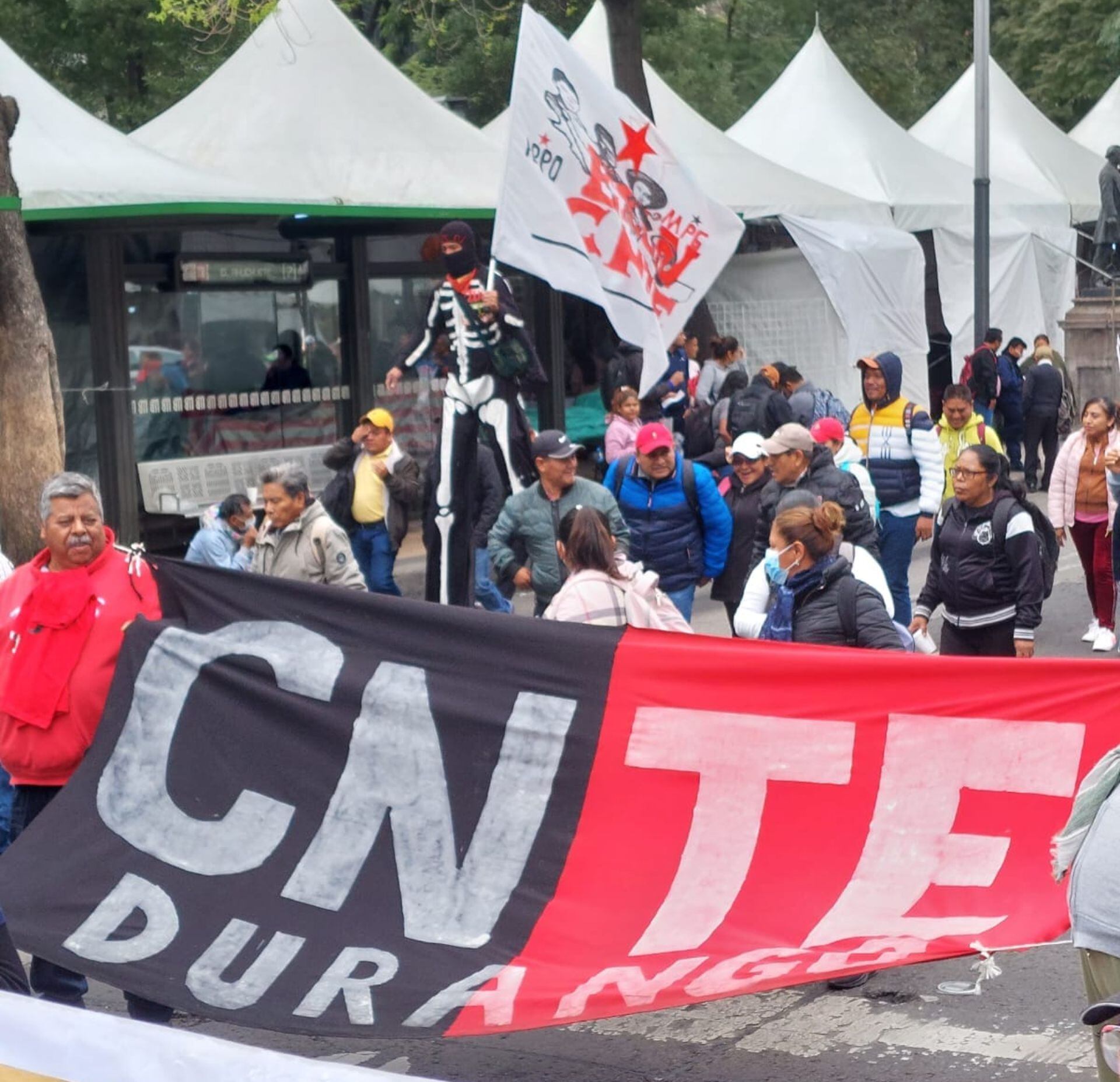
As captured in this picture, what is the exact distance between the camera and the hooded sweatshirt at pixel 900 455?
1075cm

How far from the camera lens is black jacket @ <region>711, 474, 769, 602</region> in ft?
33.2

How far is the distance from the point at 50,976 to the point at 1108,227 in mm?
22198

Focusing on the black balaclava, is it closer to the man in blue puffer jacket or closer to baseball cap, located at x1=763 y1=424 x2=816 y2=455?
the man in blue puffer jacket

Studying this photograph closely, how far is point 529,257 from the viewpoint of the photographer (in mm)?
9664

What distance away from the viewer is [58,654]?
217 inches

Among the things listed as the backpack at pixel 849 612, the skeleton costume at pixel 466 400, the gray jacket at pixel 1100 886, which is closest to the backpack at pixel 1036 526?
the backpack at pixel 849 612

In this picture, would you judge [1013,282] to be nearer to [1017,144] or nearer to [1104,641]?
[1017,144]

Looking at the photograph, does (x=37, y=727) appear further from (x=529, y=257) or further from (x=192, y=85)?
(x=192, y=85)

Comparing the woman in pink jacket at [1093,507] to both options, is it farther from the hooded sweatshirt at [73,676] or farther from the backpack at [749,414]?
the hooded sweatshirt at [73,676]

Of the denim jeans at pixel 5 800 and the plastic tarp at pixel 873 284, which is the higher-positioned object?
the plastic tarp at pixel 873 284

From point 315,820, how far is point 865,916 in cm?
167

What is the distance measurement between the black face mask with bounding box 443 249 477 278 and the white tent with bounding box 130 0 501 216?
14.4 ft

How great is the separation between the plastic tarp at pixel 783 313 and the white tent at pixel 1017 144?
8.10m

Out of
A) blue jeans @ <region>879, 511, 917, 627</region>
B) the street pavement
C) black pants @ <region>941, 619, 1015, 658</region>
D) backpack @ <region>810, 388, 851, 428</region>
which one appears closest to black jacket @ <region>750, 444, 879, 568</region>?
black pants @ <region>941, 619, 1015, 658</region>
